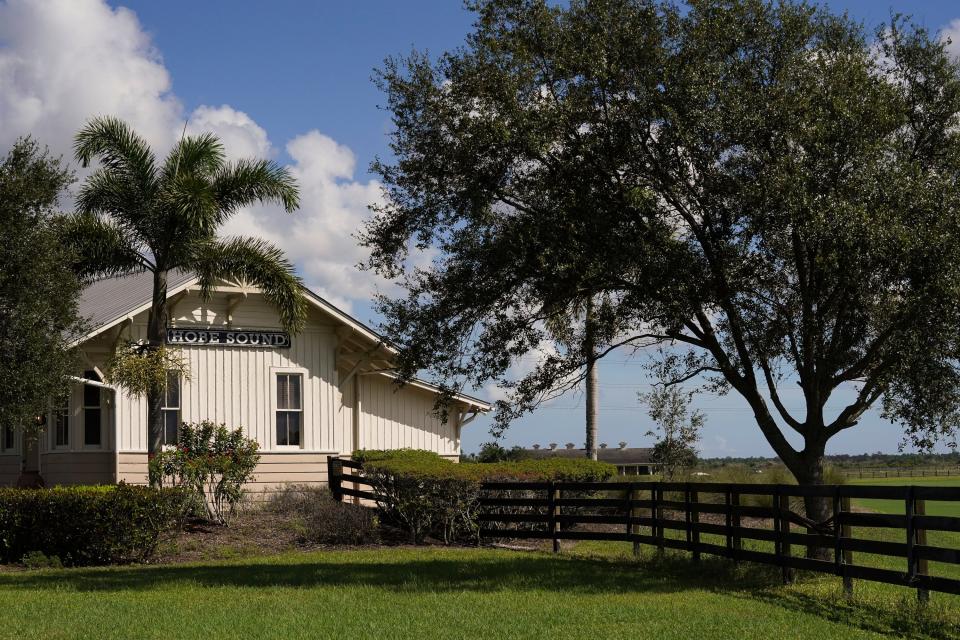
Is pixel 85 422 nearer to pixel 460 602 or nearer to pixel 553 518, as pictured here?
pixel 553 518

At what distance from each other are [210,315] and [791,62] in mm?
15750

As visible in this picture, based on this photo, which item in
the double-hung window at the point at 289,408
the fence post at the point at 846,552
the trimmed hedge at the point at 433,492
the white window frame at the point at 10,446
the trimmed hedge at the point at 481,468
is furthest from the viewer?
the white window frame at the point at 10,446

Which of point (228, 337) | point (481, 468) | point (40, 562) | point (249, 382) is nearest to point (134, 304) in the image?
point (228, 337)

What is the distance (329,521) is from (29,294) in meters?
7.30

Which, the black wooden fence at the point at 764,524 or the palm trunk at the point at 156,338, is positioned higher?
the palm trunk at the point at 156,338

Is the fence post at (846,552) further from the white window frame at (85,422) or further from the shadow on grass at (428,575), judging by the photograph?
the white window frame at (85,422)

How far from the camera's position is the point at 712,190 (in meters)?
15.1

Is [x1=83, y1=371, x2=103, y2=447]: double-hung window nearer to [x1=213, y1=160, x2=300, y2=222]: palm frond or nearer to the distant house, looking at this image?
[x1=213, y1=160, x2=300, y2=222]: palm frond

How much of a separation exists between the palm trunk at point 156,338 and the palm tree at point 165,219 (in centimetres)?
2

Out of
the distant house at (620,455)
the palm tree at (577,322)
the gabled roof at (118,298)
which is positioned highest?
the gabled roof at (118,298)

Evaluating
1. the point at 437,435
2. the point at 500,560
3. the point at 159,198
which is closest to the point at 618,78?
the point at 500,560

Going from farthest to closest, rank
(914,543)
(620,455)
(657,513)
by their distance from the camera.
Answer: (620,455) → (657,513) → (914,543)

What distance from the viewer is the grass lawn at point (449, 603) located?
11469 mm

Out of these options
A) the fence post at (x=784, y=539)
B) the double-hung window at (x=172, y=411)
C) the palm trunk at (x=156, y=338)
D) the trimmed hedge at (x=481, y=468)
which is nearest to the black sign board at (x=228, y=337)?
the double-hung window at (x=172, y=411)
